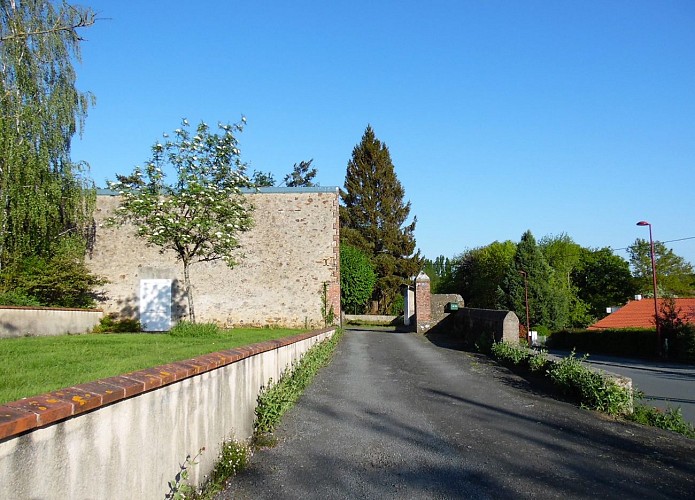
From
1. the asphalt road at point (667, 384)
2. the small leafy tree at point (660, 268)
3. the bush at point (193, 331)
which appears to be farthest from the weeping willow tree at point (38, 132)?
the small leafy tree at point (660, 268)

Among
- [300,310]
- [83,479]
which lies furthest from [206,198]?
[83,479]

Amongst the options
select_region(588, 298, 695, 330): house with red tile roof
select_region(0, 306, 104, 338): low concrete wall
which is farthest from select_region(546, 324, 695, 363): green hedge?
select_region(0, 306, 104, 338): low concrete wall

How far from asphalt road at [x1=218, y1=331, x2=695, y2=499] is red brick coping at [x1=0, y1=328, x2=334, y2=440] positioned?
124cm

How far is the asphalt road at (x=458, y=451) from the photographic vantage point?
4.81m

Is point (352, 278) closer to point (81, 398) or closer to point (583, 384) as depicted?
point (583, 384)

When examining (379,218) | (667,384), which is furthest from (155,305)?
(379,218)

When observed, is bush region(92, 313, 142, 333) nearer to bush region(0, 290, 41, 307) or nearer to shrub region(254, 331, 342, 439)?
bush region(0, 290, 41, 307)

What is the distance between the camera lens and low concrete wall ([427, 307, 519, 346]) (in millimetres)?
15859

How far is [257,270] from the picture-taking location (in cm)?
2183

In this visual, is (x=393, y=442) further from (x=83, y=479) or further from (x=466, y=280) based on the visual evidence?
(x=466, y=280)

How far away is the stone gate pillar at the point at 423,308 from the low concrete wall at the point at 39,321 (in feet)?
51.7

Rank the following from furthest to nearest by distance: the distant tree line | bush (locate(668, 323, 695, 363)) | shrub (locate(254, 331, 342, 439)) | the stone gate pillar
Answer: the distant tree line < the stone gate pillar < bush (locate(668, 323, 695, 363)) < shrub (locate(254, 331, 342, 439))

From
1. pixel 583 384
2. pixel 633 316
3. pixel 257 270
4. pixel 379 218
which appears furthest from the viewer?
pixel 379 218

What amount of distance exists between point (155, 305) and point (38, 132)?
752 centimetres
